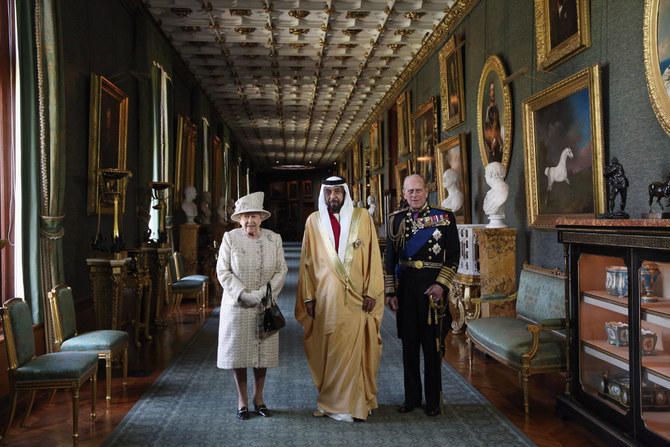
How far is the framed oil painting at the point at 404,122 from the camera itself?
13.0 meters

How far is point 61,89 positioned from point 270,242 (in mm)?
2715

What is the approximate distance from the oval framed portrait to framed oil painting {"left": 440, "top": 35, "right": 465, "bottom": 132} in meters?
0.92

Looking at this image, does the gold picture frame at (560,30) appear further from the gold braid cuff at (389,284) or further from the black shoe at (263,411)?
the black shoe at (263,411)

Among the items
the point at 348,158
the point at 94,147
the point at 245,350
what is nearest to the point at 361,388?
the point at 245,350

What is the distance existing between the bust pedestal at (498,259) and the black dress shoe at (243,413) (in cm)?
346

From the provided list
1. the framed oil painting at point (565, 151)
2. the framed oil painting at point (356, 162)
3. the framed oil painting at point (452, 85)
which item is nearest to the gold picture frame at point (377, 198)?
the framed oil painting at point (356, 162)

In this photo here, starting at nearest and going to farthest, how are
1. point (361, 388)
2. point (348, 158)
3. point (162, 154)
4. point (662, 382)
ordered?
point (662, 382)
point (361, 388)
point (162, 154)
point (348, 158)

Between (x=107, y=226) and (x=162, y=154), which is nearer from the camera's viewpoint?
(x=107, y=226)

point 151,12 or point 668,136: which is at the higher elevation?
point 151,12

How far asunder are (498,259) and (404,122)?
24.9 ft

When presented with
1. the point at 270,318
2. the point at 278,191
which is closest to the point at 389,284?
the point at 270,318

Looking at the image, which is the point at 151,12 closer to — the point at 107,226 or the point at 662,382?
the point at 107,226

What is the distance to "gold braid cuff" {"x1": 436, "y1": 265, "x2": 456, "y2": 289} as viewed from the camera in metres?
4.32

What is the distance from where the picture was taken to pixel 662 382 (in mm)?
3146
